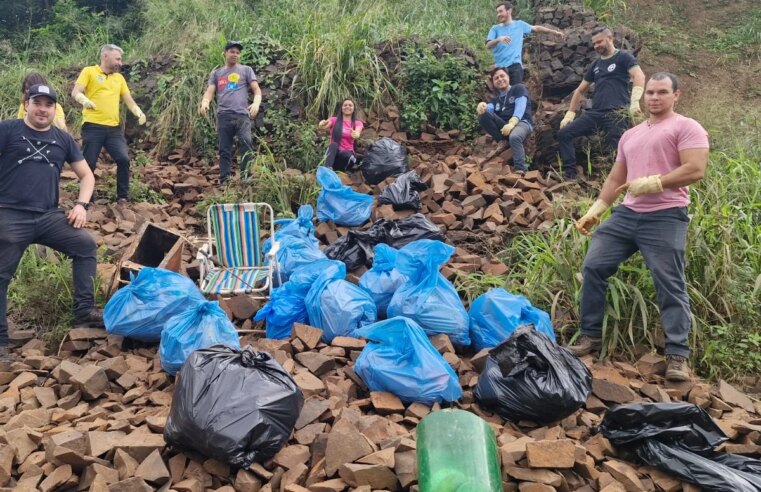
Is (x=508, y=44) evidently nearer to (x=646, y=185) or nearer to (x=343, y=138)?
(x=343, y=138)

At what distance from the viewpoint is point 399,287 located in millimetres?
4301

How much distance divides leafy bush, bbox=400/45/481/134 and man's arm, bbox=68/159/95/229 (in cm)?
461

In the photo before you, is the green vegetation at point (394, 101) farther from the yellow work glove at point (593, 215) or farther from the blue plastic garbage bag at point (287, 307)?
the blue plastic garbage bag at point (287, 307)

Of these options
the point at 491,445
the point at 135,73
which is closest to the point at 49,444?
the point at 491,445

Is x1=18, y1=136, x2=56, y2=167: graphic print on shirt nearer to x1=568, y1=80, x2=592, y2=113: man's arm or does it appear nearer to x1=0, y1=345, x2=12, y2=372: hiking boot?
x1=0, y1=345, x2=12, y2=372: hiking boot

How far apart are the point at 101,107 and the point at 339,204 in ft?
8.81

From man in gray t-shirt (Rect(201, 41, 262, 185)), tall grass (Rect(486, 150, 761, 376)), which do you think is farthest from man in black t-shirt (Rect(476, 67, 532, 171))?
man in gray t-shirt (Rect(201, 41, 262, 185))

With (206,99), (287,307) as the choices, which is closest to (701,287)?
(287,307)

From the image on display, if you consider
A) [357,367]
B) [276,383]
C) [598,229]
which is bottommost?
[357,367]

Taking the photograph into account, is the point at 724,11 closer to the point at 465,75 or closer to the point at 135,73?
the point at 465,75

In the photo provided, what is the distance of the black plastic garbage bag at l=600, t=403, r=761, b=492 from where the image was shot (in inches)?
103

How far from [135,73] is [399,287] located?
731 centimetres

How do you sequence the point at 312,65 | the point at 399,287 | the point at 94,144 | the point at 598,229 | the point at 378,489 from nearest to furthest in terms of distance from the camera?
the point at 378,489 < the point at 598,229 < the point at 399,287 < the point at 94,144 < the point at 312,65

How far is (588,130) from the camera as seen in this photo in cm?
689
